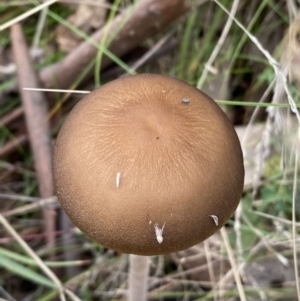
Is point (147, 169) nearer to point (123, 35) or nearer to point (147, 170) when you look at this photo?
point (147, 170)

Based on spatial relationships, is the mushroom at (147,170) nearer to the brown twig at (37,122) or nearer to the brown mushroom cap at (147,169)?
the brown mushroom cap at (147,169)

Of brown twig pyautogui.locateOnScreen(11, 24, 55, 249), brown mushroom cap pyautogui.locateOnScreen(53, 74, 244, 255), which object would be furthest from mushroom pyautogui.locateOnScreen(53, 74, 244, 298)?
brown twig pyautogui.locateOnScreen(11, 24, 55, 249)

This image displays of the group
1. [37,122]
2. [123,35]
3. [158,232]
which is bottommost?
[158,232]

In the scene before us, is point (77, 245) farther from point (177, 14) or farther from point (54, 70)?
point (177, 14)

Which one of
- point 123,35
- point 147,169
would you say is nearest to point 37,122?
point 123,35

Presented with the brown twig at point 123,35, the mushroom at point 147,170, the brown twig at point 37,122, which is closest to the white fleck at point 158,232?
the mushroom at point 147,170

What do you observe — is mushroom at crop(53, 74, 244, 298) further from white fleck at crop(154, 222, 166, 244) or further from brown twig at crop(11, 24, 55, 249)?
brown twig at crop(11, 24, 55, 249)

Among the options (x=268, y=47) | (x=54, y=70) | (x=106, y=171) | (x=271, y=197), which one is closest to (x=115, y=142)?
(x=106, y=171)
